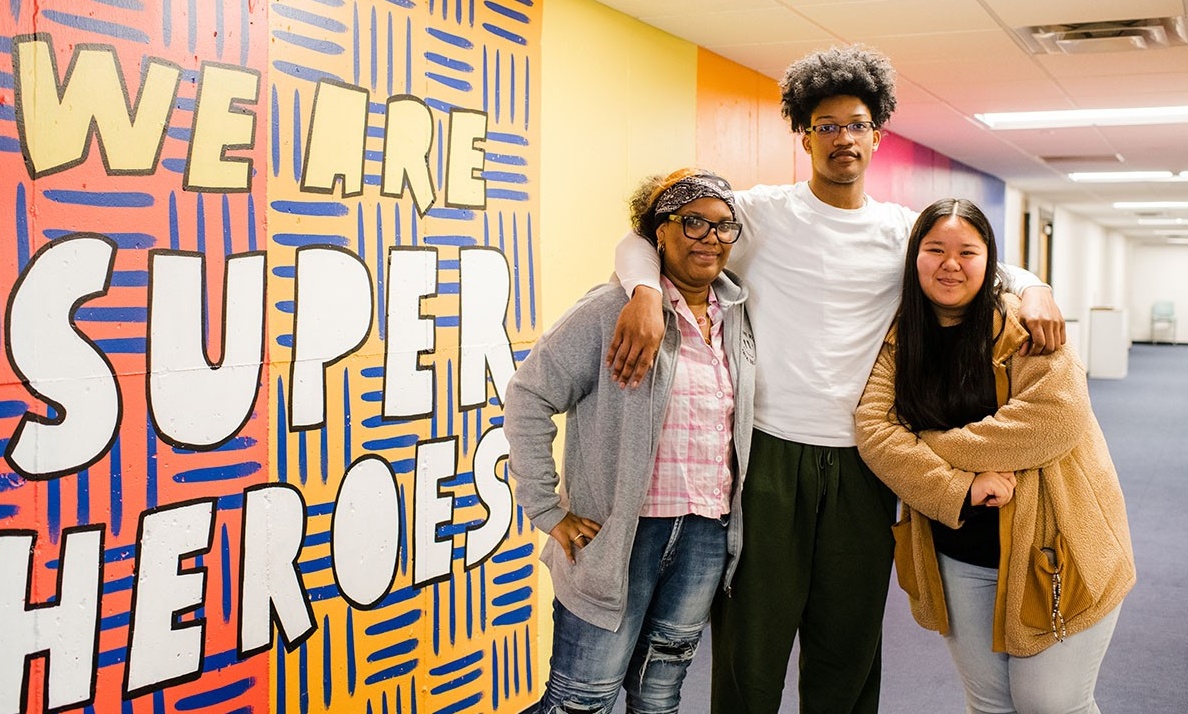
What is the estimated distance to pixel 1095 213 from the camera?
47.3 feet

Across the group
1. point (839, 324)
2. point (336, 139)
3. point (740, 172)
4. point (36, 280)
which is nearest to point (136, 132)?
point (36, 280)

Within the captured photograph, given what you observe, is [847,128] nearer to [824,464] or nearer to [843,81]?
[843,81]

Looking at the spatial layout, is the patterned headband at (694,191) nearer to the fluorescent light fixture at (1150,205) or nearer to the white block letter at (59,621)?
the white block letter at (59,621)

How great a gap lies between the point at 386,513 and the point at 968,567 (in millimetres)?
1448

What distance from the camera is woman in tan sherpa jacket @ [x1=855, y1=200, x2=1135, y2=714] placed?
186 cm

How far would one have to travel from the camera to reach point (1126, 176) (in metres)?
9.39

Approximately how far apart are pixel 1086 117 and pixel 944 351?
4879 millimetres

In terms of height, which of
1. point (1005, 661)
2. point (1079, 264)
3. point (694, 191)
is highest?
point (1079, 264)

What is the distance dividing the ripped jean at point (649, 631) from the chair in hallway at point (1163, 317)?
24370mm

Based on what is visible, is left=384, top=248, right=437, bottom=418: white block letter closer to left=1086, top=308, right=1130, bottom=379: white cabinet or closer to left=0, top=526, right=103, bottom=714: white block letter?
left=0, top=526, right=103, bottom=714: white block letter

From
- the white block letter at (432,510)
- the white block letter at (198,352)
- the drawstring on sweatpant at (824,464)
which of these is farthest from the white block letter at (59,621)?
the drawstring on sweatpant at (824,464)

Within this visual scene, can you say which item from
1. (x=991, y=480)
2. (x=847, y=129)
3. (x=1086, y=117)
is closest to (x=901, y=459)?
(x=991, y=480)

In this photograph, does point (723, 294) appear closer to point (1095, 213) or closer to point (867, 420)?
point (867, 420)

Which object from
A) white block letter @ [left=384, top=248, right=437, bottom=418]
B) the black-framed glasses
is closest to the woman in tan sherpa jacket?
the black-framed glasses
